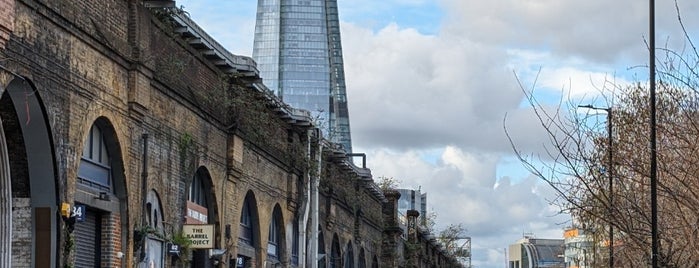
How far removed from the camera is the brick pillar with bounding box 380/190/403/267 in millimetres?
69125

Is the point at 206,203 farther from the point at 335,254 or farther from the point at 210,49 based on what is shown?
the point at 335,254

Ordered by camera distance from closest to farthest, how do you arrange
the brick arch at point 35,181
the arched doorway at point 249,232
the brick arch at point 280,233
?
the brick arch at point 35,181, the arched doorway at point 249,232, the brick arch at point 280,233

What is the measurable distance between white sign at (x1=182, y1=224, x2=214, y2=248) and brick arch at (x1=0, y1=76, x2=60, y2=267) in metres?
8.54

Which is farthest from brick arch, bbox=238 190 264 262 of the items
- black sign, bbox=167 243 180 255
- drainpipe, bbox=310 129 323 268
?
black sign, bbox=167 243 180 255

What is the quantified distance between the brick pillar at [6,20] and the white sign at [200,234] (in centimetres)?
1174

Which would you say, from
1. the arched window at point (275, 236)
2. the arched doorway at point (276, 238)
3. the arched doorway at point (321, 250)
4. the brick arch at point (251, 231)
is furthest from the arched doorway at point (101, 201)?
the arched doorway at point (321, 250)

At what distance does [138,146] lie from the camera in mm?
27016

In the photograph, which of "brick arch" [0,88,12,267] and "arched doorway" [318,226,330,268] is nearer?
"brick arch" [0,88,12,267]

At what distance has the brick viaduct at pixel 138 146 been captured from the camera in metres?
21.7

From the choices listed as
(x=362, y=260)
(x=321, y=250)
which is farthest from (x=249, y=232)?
(x=362, y=260)

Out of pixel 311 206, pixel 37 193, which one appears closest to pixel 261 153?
pixel 311 206

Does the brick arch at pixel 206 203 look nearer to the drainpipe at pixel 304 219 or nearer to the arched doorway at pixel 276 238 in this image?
the arched doorway at pixel 276 238

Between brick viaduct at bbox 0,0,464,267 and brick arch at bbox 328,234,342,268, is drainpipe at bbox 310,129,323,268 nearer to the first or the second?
brick viaduct at bbox 0,0,464,267

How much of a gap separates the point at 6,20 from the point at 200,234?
12266 mm
